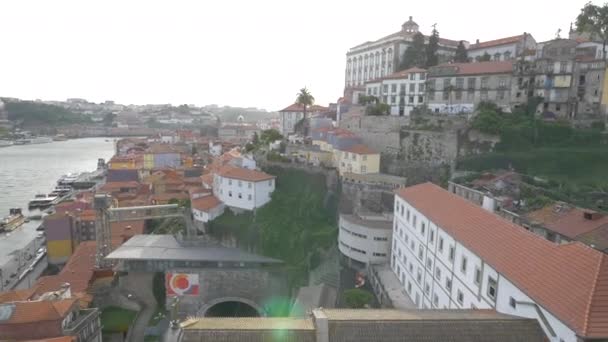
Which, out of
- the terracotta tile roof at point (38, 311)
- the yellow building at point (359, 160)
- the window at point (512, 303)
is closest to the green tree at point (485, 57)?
the yellow building at point (359, 160)

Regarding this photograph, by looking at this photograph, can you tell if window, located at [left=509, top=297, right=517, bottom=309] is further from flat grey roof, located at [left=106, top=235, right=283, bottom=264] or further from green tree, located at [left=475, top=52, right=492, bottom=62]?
green tree, located at [left=475, top=52, right=492, bottom=62]

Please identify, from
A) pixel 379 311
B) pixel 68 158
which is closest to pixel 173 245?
pixel 379 311

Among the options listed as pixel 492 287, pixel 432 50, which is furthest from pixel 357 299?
pixel 432 50

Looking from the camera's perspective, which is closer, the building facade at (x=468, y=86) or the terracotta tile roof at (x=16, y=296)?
the terracotta tile roof at (x=16, y=296)

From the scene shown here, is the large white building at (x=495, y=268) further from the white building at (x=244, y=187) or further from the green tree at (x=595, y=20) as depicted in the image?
the green tree at (x=595, y=20)

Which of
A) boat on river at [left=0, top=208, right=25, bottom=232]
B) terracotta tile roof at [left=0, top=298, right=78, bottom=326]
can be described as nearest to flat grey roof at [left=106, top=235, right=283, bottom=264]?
terracotta tile roof at [left=0, top=298, right=78, bottom=326]

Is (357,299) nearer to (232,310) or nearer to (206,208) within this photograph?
(232,310)
